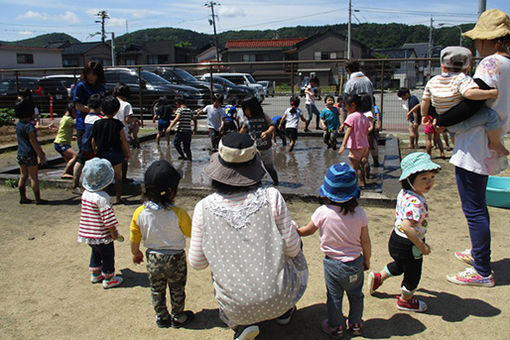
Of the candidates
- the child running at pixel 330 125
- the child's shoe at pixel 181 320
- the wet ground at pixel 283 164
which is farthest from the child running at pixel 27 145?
the child running at pixel 330 125

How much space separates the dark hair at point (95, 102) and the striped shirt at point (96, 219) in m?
2.75

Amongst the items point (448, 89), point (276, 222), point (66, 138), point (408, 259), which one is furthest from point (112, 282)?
point (66, 138)

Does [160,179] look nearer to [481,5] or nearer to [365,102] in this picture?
[365,102]

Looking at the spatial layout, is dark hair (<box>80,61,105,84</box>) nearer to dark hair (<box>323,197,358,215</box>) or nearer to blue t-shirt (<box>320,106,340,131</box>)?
dark hair (<box>323,197,358,215</box>)

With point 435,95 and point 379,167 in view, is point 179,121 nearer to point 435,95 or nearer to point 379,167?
point 379,167

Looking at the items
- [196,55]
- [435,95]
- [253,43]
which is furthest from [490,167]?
[196,55]

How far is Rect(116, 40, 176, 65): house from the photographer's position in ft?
230

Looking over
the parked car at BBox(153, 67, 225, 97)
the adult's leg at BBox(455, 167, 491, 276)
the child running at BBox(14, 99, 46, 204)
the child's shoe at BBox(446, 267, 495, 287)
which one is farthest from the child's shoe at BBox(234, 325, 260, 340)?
the parked car at BBox(153, 67, 225, 97)

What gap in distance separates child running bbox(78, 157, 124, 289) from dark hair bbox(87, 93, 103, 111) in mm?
2593

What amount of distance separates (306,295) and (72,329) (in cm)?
186

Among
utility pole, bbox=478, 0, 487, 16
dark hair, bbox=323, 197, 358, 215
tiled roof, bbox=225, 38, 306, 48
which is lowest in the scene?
dark hair, bbox=323, 197, 358, 215

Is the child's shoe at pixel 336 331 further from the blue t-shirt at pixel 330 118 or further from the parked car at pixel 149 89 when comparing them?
the parked car at pixel 149 89

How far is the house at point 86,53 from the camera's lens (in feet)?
205

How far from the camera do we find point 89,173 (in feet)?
12.9
